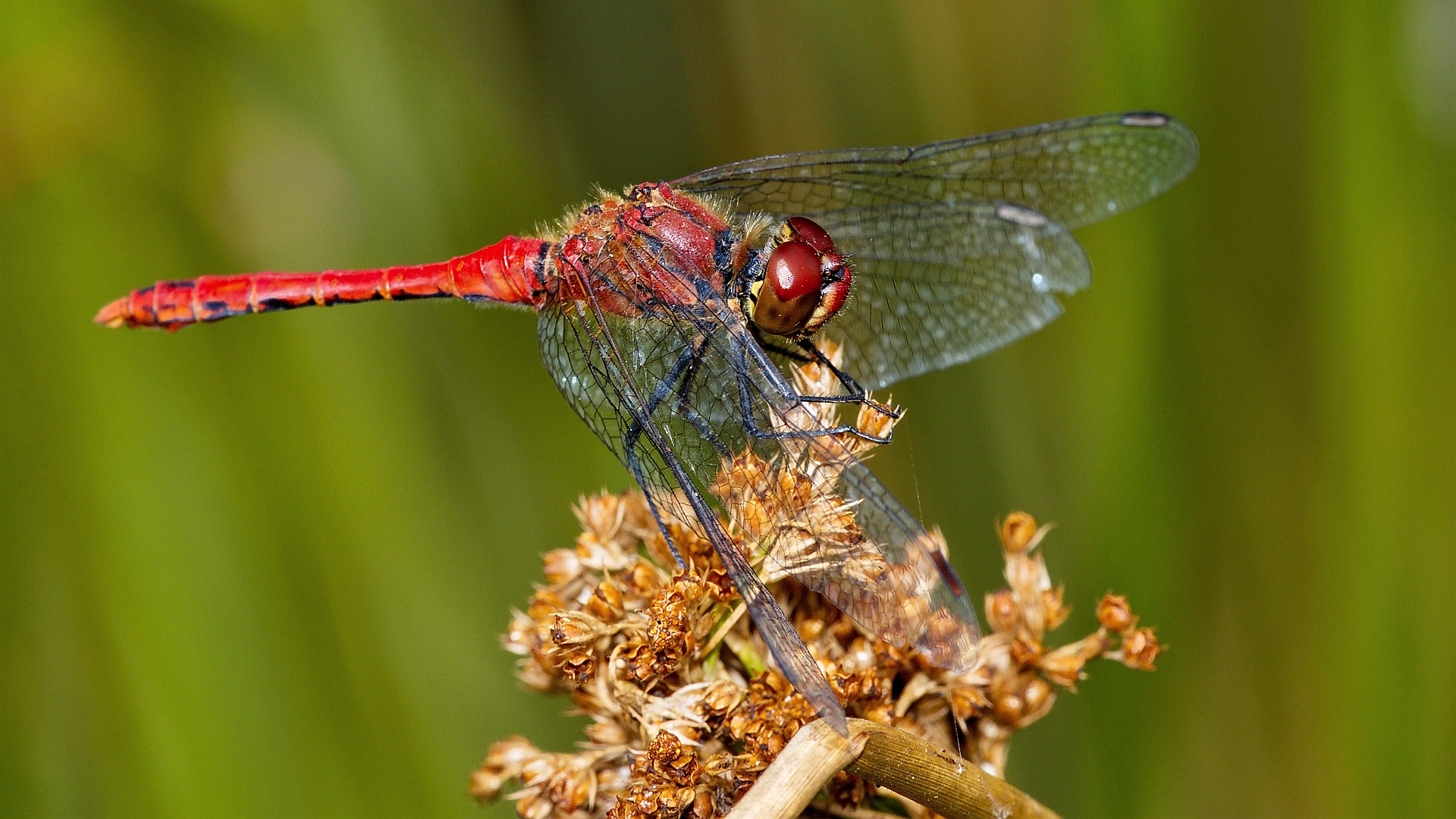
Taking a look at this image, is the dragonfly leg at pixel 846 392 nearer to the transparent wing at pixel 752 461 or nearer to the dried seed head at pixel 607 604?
the transparent wing at pixel 752 461

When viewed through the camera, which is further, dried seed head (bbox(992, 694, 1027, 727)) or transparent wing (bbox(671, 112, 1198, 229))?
transparent wing (bbox(671, 112, 1198, 229))

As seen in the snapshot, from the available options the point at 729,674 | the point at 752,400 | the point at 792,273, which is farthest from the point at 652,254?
the point at 729,674

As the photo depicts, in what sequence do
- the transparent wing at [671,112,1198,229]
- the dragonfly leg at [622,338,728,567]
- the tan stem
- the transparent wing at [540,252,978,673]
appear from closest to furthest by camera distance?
the tan stem → the transparent wing at [540,252,978,673] → the dragonfly leg at [622,338,728,567] → the transparent wing at [671,112,1198,229]

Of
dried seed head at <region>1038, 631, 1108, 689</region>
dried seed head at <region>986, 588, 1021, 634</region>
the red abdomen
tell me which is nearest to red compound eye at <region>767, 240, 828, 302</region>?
the red abdomen

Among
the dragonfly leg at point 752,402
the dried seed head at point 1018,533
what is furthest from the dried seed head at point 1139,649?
the dragonfly leg at point 752,402

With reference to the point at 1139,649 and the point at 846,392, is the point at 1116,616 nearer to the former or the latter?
the point at 1139,649

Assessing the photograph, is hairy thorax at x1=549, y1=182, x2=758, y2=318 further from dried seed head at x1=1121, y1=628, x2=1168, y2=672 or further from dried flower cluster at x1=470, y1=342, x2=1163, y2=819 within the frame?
dried seed head at x1=1121, y1=628, x2=1168, y2=672
